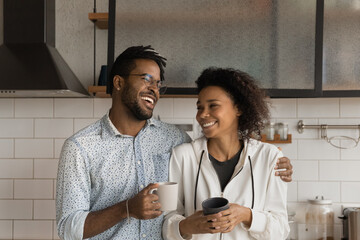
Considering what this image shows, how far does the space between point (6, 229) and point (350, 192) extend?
213cm

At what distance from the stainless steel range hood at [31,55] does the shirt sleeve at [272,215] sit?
3.75 feet

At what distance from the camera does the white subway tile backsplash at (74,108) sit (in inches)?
110

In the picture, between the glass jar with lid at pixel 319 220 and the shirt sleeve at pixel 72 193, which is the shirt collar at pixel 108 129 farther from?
the glass jar with lid at pixel 319 220

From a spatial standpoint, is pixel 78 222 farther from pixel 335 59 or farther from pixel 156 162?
pixel 335 59

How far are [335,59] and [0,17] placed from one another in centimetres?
199

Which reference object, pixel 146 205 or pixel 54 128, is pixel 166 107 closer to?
pixel 54 128

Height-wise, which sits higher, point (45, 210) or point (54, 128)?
point (54, 128)

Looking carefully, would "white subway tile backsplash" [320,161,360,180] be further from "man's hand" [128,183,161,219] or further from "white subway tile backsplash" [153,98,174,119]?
"man's hand" [128,183,161,219]

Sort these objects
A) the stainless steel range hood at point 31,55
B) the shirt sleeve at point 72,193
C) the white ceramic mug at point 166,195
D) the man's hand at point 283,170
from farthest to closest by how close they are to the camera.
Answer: the stainless steel range hood at point 31,55 → the man's hand at point 283,170 → the shirt sleeve at point 72,193 → the white ceramic mug at point 166,195

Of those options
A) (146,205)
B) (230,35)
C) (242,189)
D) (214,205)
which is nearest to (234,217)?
(214,205)

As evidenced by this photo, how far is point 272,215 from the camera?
155cm

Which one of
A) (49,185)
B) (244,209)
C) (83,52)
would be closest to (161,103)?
(83,52)

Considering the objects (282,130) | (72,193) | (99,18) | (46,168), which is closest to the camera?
(72,193)

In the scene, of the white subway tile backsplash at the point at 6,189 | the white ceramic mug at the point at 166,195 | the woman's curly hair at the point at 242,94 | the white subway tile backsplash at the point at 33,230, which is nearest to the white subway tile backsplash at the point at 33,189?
the white subway tile backsplash at the point at 6,189
